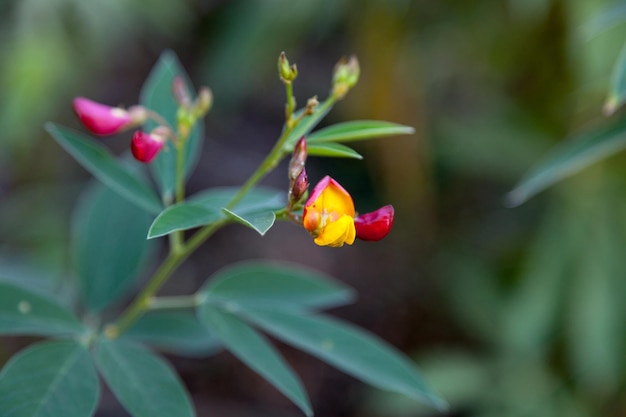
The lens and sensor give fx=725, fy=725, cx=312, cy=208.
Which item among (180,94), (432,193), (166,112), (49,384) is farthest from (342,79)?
(432,193)

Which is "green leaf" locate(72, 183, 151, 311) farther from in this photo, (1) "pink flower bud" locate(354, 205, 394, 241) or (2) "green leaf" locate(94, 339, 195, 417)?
(1) "pink flower bud" locate(354, 205, 394, 241)

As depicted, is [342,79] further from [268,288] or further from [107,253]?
[107,253]

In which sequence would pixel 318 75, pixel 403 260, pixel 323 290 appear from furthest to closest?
pixel 318 75 → pixel 403 260 → pixel 323 290

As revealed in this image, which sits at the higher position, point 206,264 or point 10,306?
point 206,264

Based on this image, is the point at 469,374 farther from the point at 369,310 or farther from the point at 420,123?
the point at 420,123

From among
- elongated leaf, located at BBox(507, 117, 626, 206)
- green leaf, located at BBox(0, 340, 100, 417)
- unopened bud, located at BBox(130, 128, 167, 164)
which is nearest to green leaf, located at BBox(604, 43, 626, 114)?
elongated leaf, located at BBox(507, 117, 626, 206)

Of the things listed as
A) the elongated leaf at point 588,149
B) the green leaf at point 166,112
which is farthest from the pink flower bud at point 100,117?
the elongated leaf at point 588,149

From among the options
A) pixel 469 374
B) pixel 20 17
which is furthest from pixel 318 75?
pixel 469 374
